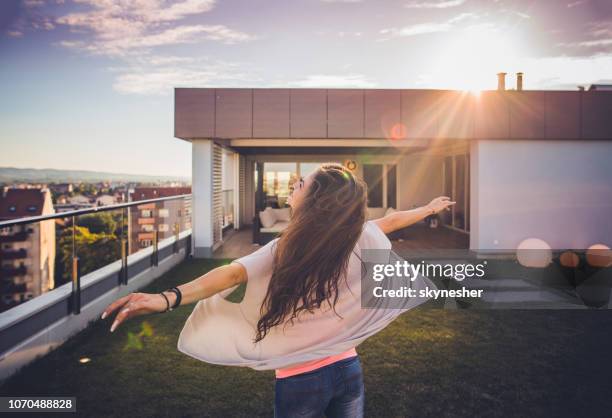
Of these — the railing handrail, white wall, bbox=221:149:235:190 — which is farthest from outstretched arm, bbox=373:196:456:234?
white wall, bbox=221:149:235:190

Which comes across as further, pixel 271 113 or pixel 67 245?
pixel 271 113

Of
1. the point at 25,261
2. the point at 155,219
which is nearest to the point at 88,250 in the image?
the point at 25,261

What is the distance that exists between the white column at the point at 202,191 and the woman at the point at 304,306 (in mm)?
9406

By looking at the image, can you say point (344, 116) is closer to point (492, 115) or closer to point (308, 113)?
point (308, 113)

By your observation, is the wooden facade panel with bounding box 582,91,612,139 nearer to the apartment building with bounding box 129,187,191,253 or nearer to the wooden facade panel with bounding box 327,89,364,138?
the wooden facade panel with bounding box 327,89,364,138

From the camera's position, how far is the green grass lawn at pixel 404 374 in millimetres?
3465

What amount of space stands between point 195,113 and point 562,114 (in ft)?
27.5

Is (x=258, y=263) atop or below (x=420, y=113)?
below

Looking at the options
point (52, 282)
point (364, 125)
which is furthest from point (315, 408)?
point (364, 125)

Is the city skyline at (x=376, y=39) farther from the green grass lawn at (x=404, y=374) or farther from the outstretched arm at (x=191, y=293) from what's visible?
the outstretched arm at (x=191, y=293)

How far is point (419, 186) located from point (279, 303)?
16847 mm

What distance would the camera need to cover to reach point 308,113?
416 inches

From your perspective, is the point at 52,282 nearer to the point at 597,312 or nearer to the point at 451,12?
the point at 597,312

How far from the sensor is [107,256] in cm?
660
